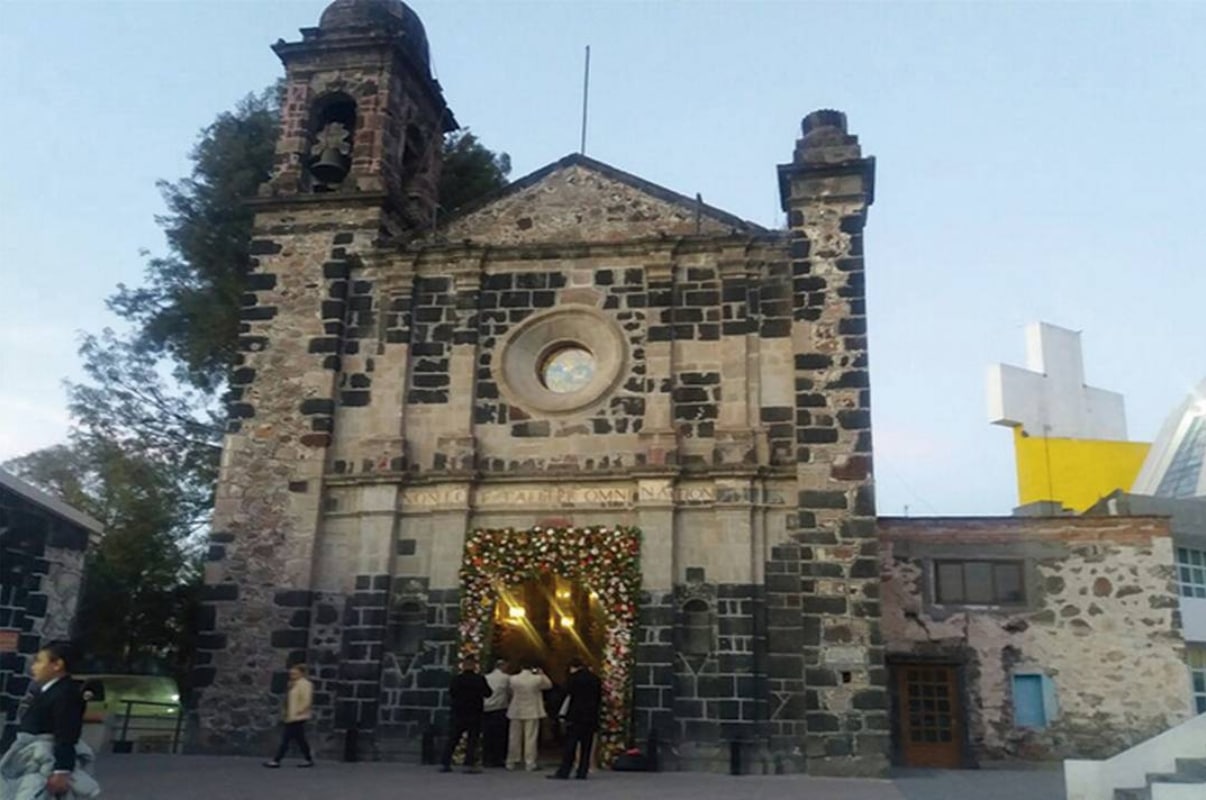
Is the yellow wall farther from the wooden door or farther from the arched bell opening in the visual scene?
the arched bell opening

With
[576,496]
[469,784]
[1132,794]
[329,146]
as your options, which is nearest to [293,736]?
[469,784]

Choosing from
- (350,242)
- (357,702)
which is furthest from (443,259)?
(357,702)

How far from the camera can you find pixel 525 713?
13.1 metres

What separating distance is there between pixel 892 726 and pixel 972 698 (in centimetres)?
122

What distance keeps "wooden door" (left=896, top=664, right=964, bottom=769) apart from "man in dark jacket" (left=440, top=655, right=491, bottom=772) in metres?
6.40

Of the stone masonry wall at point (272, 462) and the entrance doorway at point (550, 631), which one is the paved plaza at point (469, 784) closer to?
the stone masonry wall at point (272, 462)

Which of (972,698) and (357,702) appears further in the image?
(972,698)

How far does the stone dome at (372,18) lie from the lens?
17.5 meters

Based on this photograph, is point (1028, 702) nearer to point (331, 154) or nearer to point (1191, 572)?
point (1191, 572)

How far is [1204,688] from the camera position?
1678 cm

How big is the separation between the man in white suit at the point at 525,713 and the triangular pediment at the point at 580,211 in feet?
20.7

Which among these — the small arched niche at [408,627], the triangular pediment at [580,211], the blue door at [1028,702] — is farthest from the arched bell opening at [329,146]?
the blue door at [1028,702]

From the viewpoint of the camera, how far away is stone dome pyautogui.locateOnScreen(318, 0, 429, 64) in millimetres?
17531

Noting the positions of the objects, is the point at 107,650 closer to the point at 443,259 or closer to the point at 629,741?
the point at 443,259
